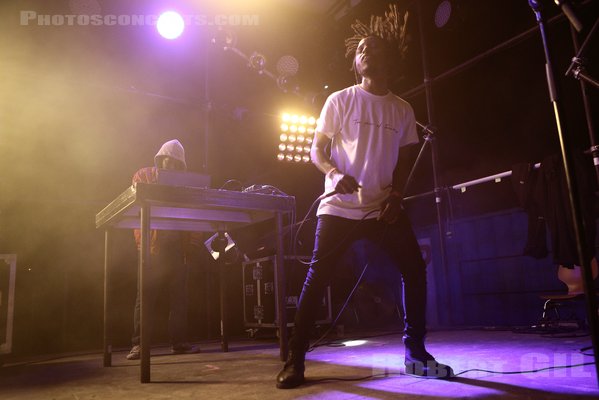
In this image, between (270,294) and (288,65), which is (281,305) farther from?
(288,65)

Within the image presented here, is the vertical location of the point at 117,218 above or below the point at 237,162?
below

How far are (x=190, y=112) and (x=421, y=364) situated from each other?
4.73 meters

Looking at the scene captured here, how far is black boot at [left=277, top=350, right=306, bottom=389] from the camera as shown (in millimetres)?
1793

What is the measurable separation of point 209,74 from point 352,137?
458 centimetres

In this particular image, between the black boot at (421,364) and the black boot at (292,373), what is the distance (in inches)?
19.8

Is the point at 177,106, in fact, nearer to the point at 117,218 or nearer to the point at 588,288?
the point at 117,218

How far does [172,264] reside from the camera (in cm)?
362

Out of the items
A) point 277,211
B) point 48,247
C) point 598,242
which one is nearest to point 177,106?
point 48,247

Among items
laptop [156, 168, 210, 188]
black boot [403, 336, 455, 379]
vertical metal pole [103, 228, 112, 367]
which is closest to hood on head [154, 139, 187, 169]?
vertical metal pole [103, 228, 112, 367]

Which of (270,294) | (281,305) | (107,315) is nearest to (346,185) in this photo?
(281,305)

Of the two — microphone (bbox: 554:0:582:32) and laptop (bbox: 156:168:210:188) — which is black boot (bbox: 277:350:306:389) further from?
microphone (bbox: 554:0:582:32)

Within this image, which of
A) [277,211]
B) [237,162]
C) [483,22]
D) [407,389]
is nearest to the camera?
[407,389]

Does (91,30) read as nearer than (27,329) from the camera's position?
No

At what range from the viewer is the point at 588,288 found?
113 centimetres
